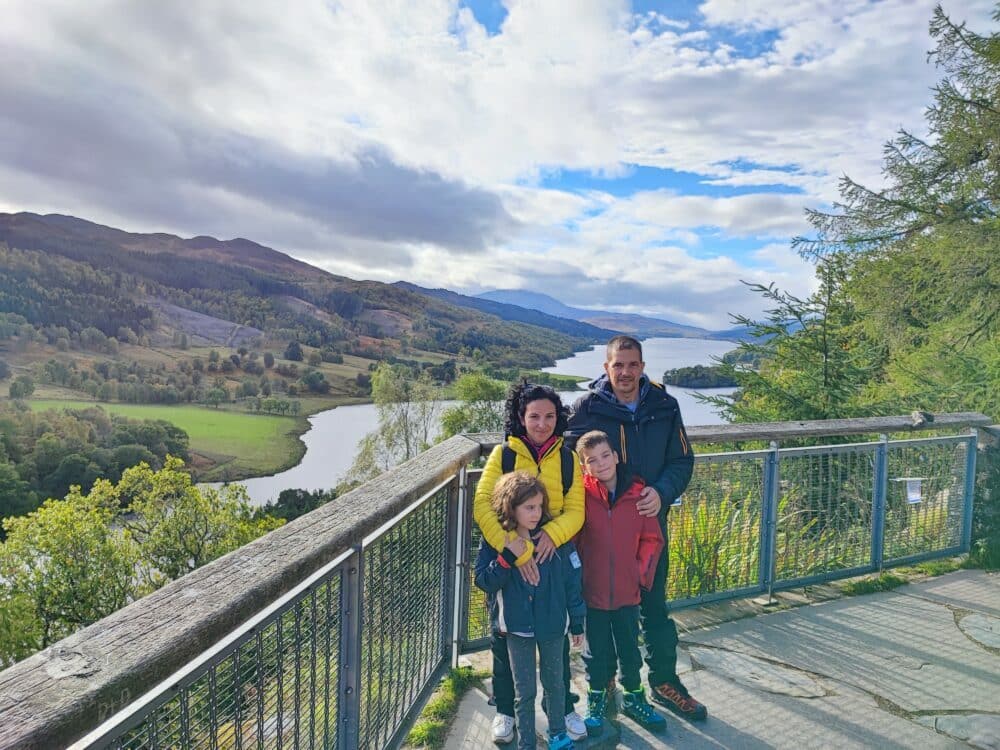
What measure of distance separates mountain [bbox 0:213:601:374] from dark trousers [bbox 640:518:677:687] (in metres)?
82.0

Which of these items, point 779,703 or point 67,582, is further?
point 67,582

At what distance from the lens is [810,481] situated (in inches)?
165

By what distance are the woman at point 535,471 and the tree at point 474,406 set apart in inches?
2205

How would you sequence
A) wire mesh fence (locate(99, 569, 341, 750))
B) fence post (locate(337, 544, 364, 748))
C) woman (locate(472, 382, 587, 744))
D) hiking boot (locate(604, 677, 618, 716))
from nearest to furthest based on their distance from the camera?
wire mesh fence (locate(99, 569, 341, 750))
fence post (locate(337, 544, 364, 748))
woman (locate(472, 382, 587, 744))
hiking boot (locate(604, 677, 618, 716))

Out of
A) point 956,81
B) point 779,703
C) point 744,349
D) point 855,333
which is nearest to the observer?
point 779,703

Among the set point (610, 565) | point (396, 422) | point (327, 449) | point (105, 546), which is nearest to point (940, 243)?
point (610, 565)

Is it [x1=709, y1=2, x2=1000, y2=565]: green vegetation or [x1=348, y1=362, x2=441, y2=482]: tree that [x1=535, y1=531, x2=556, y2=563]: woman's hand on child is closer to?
[x1=709, y1=2, x2=1000, y2=565]: green vegetation

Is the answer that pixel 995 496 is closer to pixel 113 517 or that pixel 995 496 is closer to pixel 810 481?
pixel 810 481

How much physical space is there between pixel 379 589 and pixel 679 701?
1.44 m

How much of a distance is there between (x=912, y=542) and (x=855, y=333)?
11.1m

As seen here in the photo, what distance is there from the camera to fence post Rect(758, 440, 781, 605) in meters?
3.92

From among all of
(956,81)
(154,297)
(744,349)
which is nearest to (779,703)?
(744,349)

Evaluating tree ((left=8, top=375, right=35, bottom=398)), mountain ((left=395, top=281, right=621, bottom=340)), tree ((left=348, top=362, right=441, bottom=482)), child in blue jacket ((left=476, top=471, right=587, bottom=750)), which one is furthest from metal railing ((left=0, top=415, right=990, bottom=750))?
tree ((left=8, top=375, right=35, bottom=398))

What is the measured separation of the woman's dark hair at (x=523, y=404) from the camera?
2.53m
